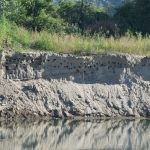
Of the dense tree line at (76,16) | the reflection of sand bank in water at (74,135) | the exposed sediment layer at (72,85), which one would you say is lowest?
the reflection of sand bank in water at (74,135)

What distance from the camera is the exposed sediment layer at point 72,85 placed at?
55.6ft

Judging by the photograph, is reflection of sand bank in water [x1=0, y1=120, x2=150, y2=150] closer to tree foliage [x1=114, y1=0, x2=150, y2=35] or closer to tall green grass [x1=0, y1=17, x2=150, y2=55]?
tall green grass [x1=0, y1=17, x2=150, y2=55]

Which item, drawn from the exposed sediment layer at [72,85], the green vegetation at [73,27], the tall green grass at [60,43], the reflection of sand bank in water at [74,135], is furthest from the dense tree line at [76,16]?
the reflection of sand bank in water at [74,135]

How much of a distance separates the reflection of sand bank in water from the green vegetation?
138 inches

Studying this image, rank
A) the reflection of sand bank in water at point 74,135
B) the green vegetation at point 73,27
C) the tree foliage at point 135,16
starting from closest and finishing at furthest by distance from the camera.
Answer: the reflection of sand bank in water at point 74,135, the green vegetation at point 73,27, the tree foliage at point 135,16

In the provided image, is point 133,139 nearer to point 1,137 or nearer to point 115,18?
point 1,137

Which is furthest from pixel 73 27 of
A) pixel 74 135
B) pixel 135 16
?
pixel 74 135

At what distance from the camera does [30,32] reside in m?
20.7

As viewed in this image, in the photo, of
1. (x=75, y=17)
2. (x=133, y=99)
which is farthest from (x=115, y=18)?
(x=133, y=99)

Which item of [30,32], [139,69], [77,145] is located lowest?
[77,145]

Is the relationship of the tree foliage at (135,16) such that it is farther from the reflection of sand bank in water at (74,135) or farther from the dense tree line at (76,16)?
the reflection of sand bank in water at (74,135)

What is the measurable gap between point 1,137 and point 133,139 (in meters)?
3.67

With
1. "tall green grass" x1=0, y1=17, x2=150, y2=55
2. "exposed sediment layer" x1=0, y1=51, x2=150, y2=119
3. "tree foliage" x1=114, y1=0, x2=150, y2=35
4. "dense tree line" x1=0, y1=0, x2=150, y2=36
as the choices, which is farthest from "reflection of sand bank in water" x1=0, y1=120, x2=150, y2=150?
"tree foliage" x1=114, y1=0, x2=150, y2=35

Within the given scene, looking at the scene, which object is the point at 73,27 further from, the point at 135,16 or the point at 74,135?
the point at 74,135
